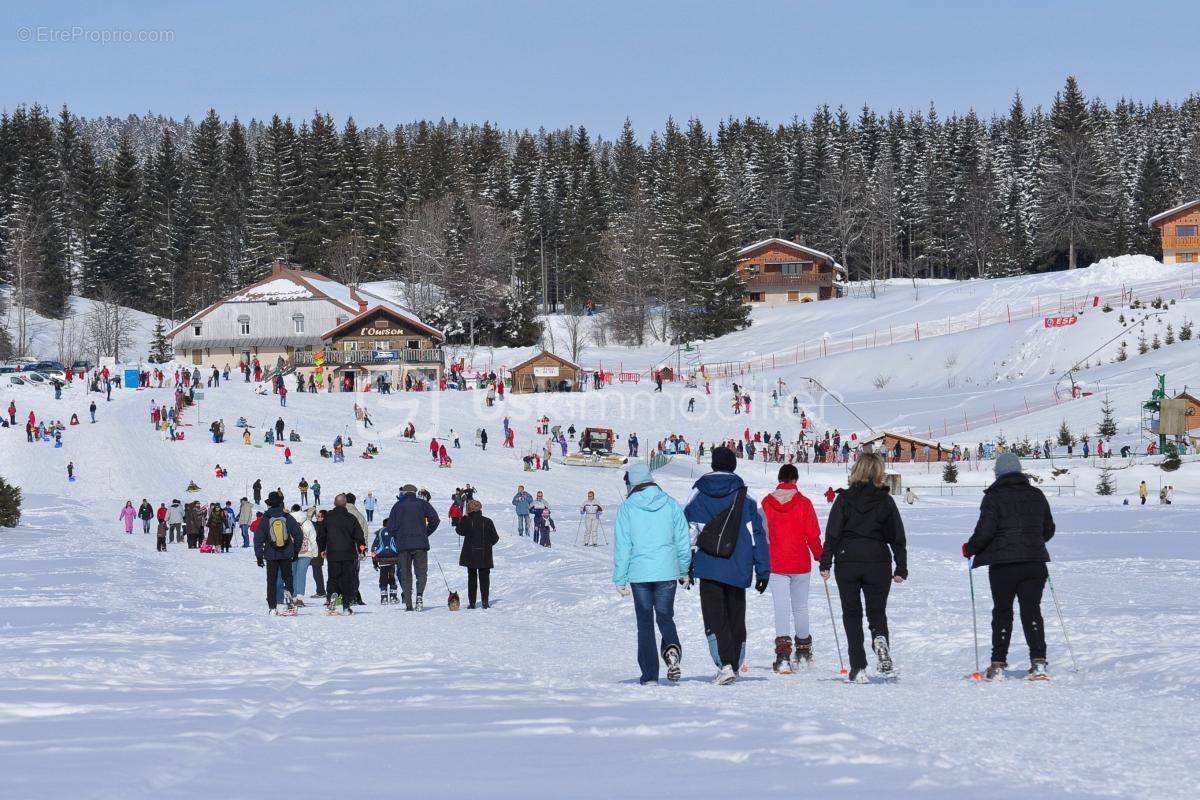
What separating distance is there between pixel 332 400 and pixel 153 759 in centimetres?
4800

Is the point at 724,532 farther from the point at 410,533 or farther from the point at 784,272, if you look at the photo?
the point at 784,272

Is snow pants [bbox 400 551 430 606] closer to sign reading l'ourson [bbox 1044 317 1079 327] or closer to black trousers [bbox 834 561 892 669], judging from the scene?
black trousers [bbox 834 561 892 669]

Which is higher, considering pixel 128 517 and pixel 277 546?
pixel 277 546

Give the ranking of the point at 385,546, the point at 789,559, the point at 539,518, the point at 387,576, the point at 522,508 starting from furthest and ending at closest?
the point at 522,508, the point at 539,518, the point at 387,576, the point at 385,546, the point at 789,559

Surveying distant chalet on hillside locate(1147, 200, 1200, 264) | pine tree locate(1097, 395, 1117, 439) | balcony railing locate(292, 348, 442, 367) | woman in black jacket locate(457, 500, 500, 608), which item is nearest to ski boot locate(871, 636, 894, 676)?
woman in black jacket locate(457, 500, 500, 608)

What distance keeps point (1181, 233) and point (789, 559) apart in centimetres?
7770

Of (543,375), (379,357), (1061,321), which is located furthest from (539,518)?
(1061,321)

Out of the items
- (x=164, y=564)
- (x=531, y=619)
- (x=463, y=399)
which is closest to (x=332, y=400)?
(x=463, y=399)

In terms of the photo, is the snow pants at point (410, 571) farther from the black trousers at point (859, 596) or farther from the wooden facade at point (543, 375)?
the wooden facade at point (543, 375)

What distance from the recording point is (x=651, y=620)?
25.7 feet

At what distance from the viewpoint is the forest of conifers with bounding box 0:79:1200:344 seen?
79.8 metres

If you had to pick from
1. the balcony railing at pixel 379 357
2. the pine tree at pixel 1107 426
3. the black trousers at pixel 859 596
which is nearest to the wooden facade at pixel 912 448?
the pine tree at pixel 1107 426

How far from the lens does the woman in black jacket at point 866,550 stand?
7676 millimetres

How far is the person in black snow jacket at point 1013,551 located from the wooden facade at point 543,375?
49.1m
